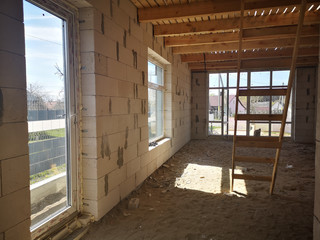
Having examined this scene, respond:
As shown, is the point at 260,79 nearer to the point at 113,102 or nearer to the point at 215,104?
the point at 215,104

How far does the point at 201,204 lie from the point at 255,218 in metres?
0.68

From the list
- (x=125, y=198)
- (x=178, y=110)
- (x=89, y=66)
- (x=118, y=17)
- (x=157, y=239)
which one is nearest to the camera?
(x=157, y=239)

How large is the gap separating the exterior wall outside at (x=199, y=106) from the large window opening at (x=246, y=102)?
318 mm

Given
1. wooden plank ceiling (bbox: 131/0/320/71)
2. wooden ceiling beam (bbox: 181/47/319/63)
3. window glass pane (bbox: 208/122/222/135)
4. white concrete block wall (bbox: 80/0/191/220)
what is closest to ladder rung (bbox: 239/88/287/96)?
wooden plank ceiling (bbox: 131/0/320/71)

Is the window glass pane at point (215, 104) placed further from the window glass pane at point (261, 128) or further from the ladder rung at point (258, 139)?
the ladder rung at point (258, 139)

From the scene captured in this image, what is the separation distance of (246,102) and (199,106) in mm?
1719

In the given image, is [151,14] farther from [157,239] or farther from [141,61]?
[157,239]

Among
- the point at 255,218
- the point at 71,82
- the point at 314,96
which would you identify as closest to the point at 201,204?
the point at 255,218

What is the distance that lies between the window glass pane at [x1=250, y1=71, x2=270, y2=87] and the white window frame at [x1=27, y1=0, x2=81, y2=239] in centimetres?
718

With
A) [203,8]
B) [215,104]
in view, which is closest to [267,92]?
[203,8]

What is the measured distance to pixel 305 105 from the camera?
765 cm

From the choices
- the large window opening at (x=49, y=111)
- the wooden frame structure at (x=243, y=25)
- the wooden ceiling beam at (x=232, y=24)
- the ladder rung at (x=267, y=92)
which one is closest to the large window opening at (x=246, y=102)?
the wooden frame structure at (x=243, y=25)

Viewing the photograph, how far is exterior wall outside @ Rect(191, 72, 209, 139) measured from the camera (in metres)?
8.54

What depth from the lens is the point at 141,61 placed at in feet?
11.6
